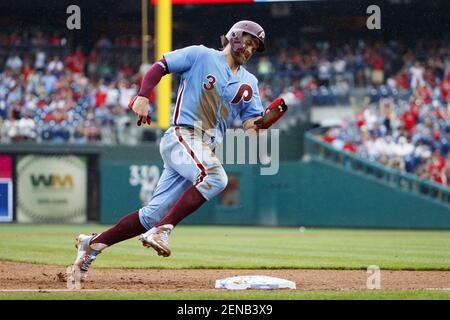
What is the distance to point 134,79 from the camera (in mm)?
20594

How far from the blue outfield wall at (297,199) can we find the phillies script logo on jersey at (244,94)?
1148cm

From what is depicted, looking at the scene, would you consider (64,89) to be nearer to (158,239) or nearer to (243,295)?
(158,239)

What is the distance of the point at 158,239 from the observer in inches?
245

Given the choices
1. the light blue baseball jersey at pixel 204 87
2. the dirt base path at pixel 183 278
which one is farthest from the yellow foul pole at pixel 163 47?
the light blue baseball jersey at pixel 204 87

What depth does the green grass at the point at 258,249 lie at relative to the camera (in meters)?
9.41

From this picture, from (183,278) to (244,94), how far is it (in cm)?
174

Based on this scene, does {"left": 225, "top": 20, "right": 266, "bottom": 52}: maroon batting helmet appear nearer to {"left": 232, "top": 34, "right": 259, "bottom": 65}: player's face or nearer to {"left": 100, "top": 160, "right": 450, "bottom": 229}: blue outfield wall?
{"left": 232, "top": 34, "right": 259, "bottom": 65}: player's face

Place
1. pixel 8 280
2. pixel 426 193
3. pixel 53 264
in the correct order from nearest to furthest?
1. pixel 8 280
2. pixel 53 264
3. pixel 426 193

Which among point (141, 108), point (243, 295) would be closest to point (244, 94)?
point (141, 108)

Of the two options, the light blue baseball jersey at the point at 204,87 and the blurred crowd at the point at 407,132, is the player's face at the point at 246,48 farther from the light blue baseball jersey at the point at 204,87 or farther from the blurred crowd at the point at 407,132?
the blurred crowd at the point at 407,132

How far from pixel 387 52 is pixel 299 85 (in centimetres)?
207

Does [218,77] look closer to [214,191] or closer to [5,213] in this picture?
[214,191]

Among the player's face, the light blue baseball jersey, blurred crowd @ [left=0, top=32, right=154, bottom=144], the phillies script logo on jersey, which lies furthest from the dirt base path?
blurred crowd @ [left=0, top=32, right=154, bottom=144]
